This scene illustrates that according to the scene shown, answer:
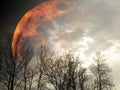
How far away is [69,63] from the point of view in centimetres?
5044

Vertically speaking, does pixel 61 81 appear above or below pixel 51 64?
below

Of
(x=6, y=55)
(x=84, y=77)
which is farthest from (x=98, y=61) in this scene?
(x=6, y=55)

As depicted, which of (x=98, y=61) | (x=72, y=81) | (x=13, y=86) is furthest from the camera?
(x=98, y=61)

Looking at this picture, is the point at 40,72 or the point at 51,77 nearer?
the point at 51,77

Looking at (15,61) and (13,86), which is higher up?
(15,61)

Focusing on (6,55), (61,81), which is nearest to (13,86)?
(6,55)

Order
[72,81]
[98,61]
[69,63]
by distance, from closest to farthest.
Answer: [72,81]
[69,63]
[98,61]

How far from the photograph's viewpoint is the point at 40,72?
169 ft

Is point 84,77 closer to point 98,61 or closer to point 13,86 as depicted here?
point 98,61

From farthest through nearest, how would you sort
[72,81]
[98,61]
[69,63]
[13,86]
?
[98,61], [69,63], [72,81], [13,86]

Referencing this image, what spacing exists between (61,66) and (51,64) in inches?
85.9

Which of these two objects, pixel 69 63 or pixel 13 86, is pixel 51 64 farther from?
pixel 13 86

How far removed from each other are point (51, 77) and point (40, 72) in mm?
4205

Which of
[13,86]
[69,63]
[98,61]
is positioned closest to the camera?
[13,86]
